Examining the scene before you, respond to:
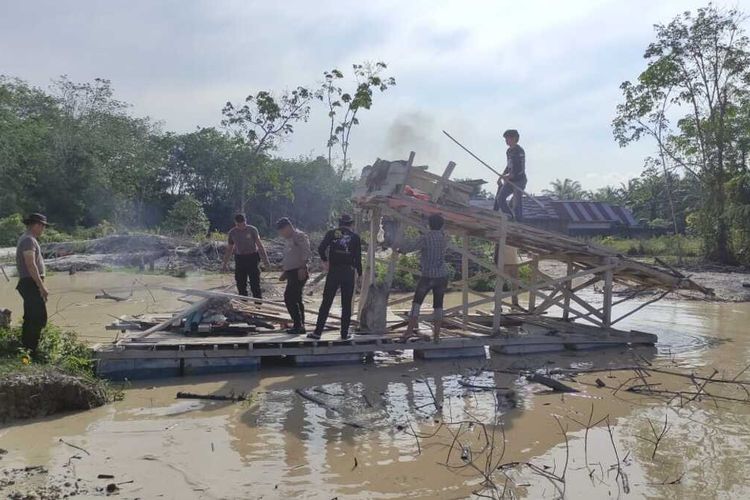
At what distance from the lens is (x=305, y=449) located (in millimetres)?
5812

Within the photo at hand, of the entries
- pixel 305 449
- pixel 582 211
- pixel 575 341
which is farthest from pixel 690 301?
pixel 582 211

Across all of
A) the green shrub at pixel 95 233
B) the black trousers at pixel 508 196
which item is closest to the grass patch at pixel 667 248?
the black trousers at pixel 508 196

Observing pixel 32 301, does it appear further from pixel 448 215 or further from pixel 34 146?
pixel 34 146

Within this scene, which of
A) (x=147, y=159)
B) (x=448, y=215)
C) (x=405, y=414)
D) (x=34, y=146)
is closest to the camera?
(x=405, y=414)

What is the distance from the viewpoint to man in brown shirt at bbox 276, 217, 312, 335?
9.01 metres

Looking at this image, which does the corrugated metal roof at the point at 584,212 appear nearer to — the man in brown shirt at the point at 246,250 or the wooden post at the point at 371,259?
the wooden post at the point at 371,259

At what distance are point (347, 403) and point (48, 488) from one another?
327cm

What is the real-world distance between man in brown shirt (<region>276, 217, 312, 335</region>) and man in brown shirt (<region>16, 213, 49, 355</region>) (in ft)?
9.76

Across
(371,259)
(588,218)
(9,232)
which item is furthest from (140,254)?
(588,218)

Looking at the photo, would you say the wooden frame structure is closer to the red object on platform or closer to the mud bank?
the red object on platform

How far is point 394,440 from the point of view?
6078 millimetres

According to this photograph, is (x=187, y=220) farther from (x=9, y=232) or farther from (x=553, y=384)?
(x=553, y=384)

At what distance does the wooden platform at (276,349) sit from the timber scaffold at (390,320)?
13mm

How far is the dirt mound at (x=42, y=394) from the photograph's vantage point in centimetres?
628
